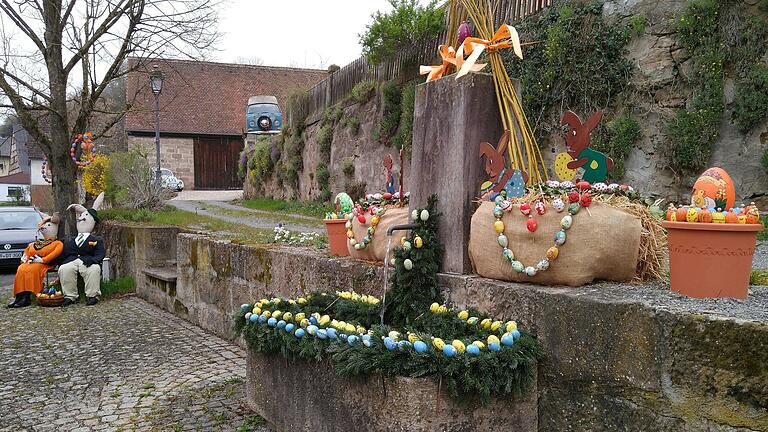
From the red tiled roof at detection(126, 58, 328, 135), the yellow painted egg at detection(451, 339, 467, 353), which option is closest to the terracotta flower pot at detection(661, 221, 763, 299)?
the yellow painted egg at detection(451, 339, 467, 353)

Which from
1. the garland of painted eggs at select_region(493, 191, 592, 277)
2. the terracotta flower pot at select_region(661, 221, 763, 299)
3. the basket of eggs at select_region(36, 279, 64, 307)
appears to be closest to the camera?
the terracotta flower pot at select_region(661, 221, 763, 299)

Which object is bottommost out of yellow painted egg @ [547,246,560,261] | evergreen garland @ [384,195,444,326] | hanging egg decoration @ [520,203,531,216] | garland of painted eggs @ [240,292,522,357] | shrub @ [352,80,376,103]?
garland of painted eggs @ [240,292,522,357]

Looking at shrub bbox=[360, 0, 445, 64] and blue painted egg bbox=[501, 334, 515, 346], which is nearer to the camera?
blue painted egg bbox=[501, 334, 515, 346]

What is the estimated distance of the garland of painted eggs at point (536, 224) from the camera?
8.71 ft

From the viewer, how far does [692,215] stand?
232 centimetres

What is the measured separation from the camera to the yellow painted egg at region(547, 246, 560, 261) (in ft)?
8.77

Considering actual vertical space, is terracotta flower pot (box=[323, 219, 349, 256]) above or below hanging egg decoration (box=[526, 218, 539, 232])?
below

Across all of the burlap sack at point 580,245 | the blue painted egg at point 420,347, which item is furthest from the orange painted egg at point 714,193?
the blue painted egg at point 420,347

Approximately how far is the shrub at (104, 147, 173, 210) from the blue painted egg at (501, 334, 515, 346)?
12.6m

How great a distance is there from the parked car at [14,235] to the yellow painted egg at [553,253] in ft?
41.6

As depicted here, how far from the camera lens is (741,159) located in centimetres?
768

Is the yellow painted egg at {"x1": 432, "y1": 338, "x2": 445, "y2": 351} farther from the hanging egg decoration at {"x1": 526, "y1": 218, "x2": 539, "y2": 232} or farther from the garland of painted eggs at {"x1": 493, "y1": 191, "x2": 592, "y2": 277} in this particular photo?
the hanging egg decoration at {"x1": 526, "y1": 218, "x2": 539, "y2": 232}

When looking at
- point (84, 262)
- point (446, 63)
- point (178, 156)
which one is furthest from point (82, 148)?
point (178, 156)

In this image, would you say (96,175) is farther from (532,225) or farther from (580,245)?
(580,245)
